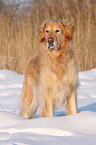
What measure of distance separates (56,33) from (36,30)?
377 cm

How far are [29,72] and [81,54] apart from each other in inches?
Answer: 130

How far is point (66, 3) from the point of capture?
648 centimetres

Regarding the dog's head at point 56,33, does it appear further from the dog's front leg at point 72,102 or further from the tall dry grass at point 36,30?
the tall dry grass at point 36,30

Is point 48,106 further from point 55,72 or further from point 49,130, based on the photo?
point 49,130

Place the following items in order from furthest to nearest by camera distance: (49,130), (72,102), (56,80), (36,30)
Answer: (36,30) < (72,102) < (56,80) < (49,130)

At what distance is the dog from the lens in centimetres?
300

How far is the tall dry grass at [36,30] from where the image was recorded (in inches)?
255

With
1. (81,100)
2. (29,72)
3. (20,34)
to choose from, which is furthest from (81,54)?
(29,72)

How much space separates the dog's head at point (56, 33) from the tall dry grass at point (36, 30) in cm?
331

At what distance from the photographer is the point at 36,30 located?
266 inches

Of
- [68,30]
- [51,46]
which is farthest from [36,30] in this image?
[51,46]

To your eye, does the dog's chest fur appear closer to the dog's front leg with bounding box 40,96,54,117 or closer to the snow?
the dog's front leg with bounding box 40,96,54,117

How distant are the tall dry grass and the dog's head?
10.9 feet

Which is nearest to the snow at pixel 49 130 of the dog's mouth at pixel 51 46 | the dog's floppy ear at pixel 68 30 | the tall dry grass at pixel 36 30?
the dog's mouth at pixel 51 46
